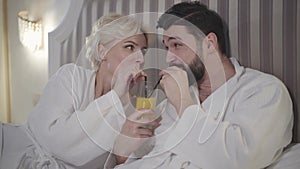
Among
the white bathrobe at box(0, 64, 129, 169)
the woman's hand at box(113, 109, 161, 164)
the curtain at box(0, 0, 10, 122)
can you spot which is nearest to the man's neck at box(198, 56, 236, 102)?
the woman's hand at box(113, 109, 161, 164)

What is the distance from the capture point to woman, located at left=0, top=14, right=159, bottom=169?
49.7 inches

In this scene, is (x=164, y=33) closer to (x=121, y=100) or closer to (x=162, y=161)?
(x=121, y=100)

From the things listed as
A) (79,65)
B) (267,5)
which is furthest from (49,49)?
(267,5)

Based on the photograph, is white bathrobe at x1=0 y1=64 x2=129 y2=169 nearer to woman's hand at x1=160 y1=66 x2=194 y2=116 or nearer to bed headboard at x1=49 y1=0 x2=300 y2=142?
woman's hand at x1=160 y1=66 x2=194 y2=116

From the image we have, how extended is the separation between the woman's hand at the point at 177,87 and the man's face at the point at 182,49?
26mm

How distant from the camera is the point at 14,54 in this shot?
1521 millimetres

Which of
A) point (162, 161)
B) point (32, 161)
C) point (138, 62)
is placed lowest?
point (32, 161)

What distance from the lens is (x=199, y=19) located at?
1.16 m

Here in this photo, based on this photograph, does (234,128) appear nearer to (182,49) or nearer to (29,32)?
(182,49)

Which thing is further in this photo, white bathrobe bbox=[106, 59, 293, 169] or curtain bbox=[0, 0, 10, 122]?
curtain bbox=[0, 0, 10, 122]

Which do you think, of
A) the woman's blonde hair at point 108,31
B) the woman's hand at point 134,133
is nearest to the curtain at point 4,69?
the woman's blonde hair at point 108,31

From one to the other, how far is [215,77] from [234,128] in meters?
0.15

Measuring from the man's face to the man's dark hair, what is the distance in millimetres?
24

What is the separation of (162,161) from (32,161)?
528 millimetres
